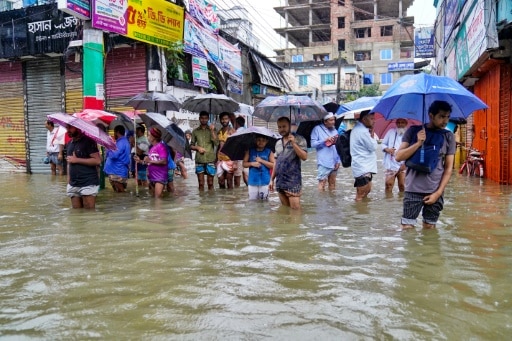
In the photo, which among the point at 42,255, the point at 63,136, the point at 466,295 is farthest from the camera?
the point at 63,136

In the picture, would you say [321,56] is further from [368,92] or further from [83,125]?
[83,125]

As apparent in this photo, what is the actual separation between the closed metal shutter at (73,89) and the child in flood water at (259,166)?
913 centimetres

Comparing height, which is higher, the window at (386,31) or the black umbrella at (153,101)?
the window at (386,31)

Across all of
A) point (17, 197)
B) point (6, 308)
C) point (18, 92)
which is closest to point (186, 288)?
point (6, 308)

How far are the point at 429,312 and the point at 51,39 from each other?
14065 mm

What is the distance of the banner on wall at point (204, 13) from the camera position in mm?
15703

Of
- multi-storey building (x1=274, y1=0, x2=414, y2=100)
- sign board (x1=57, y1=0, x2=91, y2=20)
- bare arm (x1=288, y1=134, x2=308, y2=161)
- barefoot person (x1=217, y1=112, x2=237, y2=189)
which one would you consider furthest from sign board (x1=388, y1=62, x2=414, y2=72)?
bare arm (x1=288, y1=134, x2=308, y2=161)

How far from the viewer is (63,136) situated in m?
13.5

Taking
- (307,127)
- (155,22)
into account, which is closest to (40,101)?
(155,22)

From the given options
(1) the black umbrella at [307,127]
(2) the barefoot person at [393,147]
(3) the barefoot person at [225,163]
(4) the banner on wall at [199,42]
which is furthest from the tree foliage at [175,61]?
(2) the barefoot person at [393,147]

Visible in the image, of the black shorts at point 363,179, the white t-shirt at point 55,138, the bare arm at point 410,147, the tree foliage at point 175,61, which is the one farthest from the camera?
the tree foliage at point 175,61

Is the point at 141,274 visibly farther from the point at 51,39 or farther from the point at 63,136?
the point at 51,39

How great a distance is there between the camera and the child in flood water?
7.84 m

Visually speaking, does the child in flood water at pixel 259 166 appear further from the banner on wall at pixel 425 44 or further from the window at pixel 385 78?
the window at pixel 385 78
